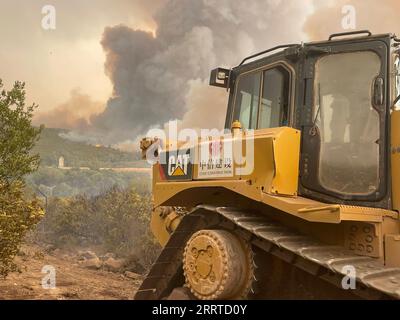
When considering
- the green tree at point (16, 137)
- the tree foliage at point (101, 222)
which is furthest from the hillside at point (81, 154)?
the green tree at point (16, 137)

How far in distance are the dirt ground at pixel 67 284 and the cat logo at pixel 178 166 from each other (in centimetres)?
504

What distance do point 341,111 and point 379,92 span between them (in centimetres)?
41

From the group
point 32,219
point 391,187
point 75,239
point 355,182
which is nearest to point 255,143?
point 355,182

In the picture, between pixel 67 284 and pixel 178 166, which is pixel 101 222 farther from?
pixel 178 166

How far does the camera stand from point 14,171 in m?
9.41

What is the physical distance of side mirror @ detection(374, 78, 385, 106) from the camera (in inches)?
177

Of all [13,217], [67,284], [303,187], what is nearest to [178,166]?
[303,187]

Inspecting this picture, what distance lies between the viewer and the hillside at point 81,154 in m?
72.6

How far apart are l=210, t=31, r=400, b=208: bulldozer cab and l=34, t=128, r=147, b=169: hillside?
6359 cm

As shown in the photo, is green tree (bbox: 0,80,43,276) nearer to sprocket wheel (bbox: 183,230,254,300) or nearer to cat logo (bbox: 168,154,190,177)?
cat logo (bbox: 168,154,190,177)

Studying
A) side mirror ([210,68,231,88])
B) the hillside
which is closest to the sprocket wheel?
side mirror ([210,68,231,88])

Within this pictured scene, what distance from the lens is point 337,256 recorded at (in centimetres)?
399

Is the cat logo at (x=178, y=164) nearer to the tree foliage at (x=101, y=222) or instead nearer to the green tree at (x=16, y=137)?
the green tree at (x=16, y=137)
